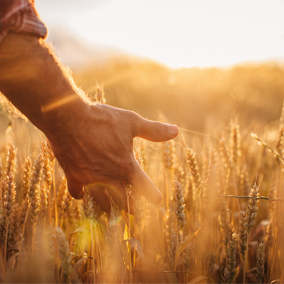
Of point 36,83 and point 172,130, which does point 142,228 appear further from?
point 36,83

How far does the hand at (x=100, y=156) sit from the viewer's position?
4.38 ft

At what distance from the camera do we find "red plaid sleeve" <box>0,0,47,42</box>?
3.50ft

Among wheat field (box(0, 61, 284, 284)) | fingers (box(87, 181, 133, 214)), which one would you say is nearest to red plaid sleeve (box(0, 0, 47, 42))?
wheat field (box(0, 61, 284, 284))

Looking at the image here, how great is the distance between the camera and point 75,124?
4.33 feet

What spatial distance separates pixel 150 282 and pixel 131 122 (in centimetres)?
90

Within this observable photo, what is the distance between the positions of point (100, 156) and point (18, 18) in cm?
80

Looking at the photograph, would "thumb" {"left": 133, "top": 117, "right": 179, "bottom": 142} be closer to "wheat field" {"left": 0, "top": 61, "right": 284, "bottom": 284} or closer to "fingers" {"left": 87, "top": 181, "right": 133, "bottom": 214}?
"wheat field" {"left": 0, "top": 61, "right": 284, "bottom": 284}

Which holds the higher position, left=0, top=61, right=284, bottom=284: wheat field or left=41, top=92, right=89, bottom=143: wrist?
left=41, top=92, right=89, bottom=143: wrist

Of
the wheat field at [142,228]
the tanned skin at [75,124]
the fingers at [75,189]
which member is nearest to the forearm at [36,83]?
the tanned skin at [75,124]

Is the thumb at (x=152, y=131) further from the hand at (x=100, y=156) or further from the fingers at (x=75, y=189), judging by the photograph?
the fingers at (x=75, y=189)

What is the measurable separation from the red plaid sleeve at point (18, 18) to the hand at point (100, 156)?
1.54 feet

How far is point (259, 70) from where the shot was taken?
1052cm

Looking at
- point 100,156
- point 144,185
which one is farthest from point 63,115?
point 144,185

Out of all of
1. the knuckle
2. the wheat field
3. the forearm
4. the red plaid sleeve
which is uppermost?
the red plaid sleeve
